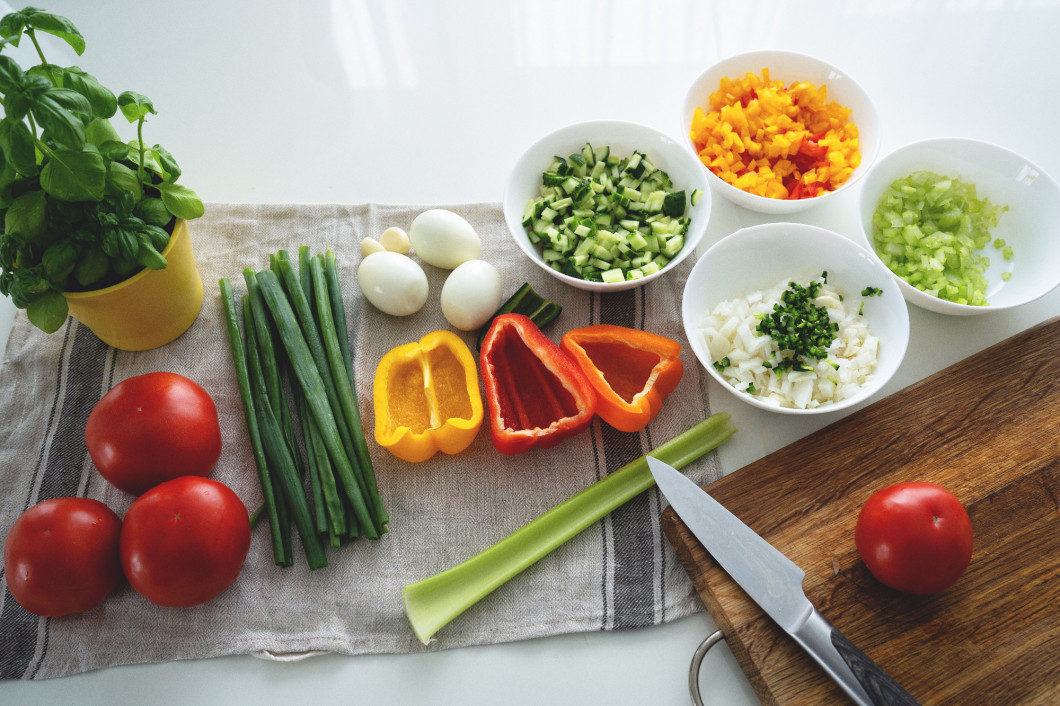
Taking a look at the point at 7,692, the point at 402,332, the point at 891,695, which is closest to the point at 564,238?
the point at 402,332

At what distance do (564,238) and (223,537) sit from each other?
1.03 metres

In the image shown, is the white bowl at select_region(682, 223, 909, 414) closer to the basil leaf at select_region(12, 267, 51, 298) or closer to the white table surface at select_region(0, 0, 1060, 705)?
the white table surface at select_region(0, 0, 1060, 705)

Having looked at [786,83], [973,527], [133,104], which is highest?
[133,104]

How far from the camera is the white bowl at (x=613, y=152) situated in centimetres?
186

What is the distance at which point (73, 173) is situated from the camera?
1.33m

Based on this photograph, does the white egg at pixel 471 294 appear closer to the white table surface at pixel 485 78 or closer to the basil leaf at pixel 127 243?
the white table surface at pixel 485 78

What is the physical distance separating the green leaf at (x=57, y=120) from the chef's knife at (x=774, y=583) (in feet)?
4.12

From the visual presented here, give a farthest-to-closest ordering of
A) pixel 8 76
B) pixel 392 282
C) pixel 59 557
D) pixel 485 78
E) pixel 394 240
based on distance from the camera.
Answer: pixel 485 78 → pixel 394 240 → pixel 392 282 → pixel 59 557 → pixel 8 76

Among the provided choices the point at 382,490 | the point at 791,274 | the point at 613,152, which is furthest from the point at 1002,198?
the point at 382,490

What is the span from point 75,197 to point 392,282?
68cm

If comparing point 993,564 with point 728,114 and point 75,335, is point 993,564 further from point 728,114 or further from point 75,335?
point 75,335

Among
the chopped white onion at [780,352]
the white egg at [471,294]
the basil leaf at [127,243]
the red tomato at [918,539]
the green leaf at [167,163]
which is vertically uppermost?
the green leaf at [167,163]

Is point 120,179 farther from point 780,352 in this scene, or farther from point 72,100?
point 780,352

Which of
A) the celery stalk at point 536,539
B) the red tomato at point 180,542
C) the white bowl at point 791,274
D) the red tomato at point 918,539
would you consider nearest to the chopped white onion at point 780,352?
the white bowl at point 791,274
